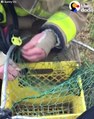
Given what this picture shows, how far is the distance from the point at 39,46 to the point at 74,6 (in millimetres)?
269

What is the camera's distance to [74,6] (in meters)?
1.62

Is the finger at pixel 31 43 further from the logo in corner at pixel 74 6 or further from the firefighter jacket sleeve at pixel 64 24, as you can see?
the logo in corner at pixel 74 6

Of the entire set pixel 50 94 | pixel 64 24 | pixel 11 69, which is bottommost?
pixel 50 94

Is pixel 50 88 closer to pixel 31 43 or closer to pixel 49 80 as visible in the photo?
pixel 49 80

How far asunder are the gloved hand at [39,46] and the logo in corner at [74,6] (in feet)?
0.55

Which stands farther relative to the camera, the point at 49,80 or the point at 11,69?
the point at 49,80

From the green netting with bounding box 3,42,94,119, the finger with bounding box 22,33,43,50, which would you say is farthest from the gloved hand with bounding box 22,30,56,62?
the green netting with bounding box 3,42,94,119

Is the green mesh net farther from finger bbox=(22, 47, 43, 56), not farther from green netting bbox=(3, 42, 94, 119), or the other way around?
finger bbox=(22, 47, 43, 56)

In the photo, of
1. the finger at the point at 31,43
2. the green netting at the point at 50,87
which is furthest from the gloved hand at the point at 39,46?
the green netting at the point at 50,87

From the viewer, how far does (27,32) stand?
171 cm

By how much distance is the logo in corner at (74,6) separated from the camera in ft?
5.22

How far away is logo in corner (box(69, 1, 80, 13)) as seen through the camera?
5.22ft

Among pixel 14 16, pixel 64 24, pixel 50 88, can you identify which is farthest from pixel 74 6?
pixel 50 88

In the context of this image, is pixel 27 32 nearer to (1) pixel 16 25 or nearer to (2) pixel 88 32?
(1) pixel 16 25
